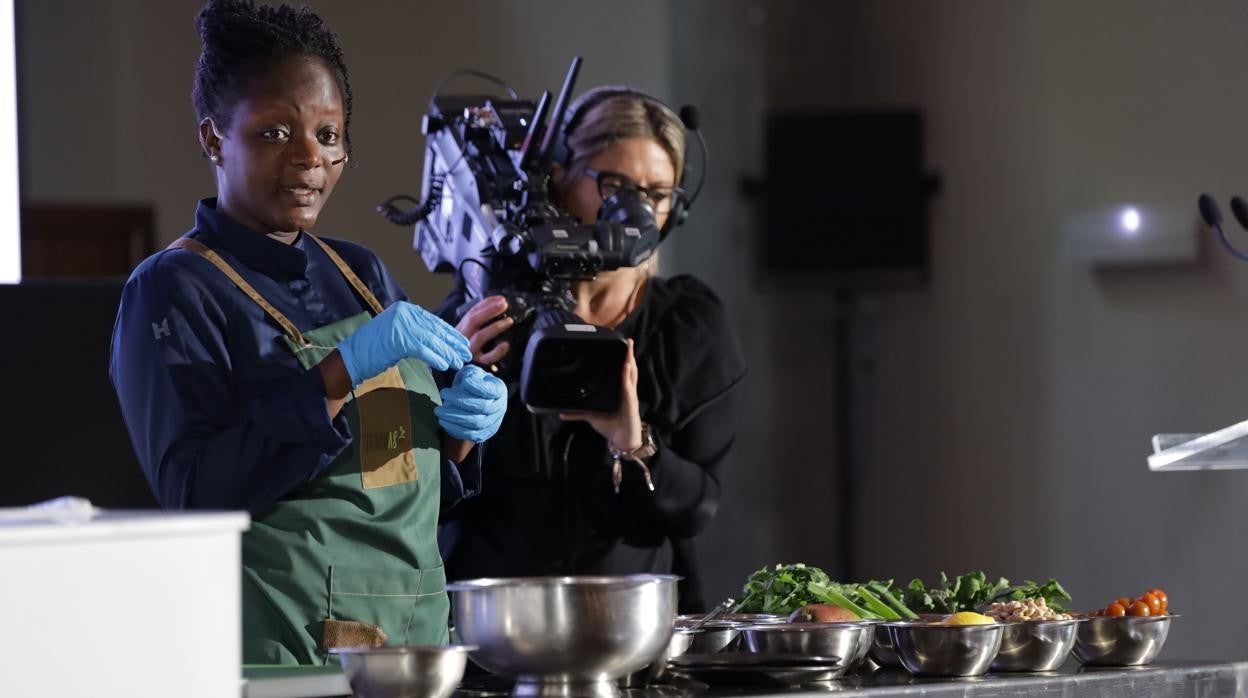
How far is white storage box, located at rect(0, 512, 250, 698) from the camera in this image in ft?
3.48

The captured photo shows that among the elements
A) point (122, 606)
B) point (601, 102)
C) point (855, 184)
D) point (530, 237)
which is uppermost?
point (855, 184)

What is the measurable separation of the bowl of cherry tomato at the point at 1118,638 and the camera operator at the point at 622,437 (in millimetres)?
672

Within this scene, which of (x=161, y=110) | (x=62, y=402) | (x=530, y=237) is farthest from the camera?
(x=161, y=110)

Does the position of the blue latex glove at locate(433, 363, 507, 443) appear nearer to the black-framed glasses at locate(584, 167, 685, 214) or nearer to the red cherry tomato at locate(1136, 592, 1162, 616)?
the black-framed glasses at locate(584, 167, 685, 214)

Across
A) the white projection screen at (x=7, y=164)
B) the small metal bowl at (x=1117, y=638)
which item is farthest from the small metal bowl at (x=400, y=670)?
the white projection screen at (x=7, y=164)

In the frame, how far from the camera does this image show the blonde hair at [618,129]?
2.36 m

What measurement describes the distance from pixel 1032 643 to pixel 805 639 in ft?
0.90

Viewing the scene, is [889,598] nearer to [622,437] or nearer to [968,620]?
[968,620]

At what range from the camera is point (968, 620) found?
1.62 metres

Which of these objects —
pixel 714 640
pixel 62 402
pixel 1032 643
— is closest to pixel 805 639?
pixel 714 640

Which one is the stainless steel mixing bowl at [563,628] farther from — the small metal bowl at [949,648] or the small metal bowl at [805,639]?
the small metal bowl at [949,648]

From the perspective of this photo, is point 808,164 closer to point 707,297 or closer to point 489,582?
point 707,297

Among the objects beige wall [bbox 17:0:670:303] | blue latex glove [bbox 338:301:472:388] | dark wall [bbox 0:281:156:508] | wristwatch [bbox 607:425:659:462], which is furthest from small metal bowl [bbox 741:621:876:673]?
beige wall [bbox 17:0:670:303]

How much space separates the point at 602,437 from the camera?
2.34m
